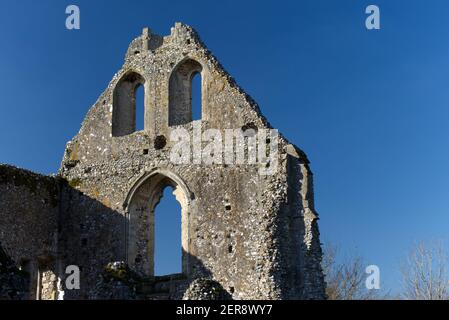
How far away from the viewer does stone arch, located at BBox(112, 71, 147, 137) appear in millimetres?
24828

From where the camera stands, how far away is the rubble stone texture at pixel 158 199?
21.1m

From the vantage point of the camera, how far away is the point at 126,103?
82.4ft

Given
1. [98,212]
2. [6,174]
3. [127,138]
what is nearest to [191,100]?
[127,138]

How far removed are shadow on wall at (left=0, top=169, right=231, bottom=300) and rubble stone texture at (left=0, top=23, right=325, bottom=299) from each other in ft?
0.11

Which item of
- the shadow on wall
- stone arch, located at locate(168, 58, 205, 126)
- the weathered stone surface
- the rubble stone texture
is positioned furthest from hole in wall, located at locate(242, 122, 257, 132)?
the weathered stone surface

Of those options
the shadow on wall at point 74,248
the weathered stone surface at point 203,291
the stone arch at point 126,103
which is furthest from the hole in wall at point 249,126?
the weathered stone surface at point 203,291

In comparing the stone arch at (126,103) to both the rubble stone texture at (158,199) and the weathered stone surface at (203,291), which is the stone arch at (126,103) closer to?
the rubble stone texture at (158,199)

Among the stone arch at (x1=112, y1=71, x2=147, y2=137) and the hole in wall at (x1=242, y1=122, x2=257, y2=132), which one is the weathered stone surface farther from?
the stone arch at (x1=112, y1=71, x2=147, y2=137)

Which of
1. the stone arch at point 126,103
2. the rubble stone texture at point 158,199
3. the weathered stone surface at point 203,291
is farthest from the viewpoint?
the stone arch at point 126,103

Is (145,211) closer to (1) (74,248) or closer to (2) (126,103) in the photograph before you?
(1) (74,248)

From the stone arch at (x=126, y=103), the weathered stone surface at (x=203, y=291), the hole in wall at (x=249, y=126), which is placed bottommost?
the weathered stone surface at (x=203, y=291)

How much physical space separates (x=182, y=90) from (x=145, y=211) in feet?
12.6

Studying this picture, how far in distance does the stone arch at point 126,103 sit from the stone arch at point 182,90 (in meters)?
1.25

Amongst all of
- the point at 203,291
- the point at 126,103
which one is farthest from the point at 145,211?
the point at 203,291
